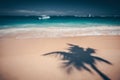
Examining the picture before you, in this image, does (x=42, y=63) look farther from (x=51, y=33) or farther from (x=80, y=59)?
(x=51, y=33)

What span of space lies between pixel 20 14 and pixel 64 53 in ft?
58.4

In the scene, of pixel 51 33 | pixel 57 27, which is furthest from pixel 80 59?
A: pixel 57 27

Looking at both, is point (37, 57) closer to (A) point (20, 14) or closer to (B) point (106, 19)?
(A) point (20, 14)

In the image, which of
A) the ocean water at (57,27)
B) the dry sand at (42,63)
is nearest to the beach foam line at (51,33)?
the ocean water at (57,27)

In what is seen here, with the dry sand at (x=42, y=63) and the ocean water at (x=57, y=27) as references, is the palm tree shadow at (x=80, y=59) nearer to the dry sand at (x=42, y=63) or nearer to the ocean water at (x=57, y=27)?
the dry sand at (x=42, y=63)

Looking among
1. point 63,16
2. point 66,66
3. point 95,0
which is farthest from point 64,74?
point 63,16

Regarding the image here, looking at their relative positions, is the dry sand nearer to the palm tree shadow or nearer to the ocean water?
the palm tree shadow

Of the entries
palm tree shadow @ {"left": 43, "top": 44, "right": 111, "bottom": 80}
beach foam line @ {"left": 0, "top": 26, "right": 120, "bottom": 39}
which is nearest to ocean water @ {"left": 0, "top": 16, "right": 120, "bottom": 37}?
beach foam line @ {"left": 0, "top": 26, "right": 120, "bottom": 39}

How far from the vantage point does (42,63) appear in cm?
648

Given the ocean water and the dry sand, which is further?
the ocean water

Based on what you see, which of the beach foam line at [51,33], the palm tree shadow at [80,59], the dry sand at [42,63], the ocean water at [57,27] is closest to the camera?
the dry sand at [42,63]

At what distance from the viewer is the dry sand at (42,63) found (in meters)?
5.49

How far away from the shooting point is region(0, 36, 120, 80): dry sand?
18.0ft

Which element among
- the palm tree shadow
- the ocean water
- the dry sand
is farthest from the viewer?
the ocean water
